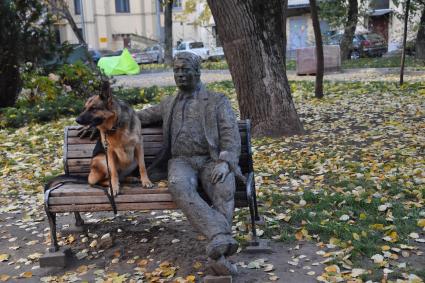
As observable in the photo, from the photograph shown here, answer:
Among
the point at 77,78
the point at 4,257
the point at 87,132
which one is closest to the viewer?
the point at 4,257

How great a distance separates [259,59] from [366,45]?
2651cm

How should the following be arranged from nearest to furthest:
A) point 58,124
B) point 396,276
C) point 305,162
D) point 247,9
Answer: point 396,276 → point 305,162 → point 247,9 → point 58,124

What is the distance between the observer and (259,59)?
8.34 m

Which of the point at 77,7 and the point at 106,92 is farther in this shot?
the point at 77,7

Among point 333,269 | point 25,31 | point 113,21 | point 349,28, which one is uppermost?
point 113,21

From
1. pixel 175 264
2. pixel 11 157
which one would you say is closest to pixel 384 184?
pixel 175 264

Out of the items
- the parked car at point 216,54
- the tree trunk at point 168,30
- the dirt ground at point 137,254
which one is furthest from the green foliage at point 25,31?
the parked car at point 216,54

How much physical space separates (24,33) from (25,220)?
832cm

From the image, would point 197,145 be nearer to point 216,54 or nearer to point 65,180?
point 65,180

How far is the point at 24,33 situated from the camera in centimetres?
1304

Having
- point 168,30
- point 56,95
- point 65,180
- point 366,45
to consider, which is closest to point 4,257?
point 65,180

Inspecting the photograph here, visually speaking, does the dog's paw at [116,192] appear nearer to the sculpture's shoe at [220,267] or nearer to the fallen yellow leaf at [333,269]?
the sculpture's shoe at [220,267]

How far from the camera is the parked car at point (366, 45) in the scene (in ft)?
108

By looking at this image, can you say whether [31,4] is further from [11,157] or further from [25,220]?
[25,220]
